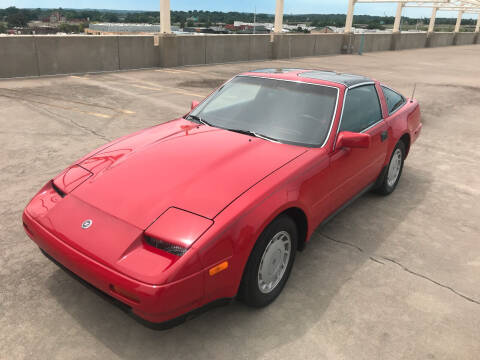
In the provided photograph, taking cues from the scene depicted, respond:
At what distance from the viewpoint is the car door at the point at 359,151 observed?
11.6 feet

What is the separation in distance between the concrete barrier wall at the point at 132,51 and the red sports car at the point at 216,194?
34.9ft

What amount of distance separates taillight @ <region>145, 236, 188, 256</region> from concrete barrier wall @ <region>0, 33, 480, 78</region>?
39.7ft

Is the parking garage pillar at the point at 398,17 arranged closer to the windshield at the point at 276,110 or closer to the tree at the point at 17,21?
the tree at the point at 17,21

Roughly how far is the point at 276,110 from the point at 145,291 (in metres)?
2.14

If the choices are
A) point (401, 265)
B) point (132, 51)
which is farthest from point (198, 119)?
point (132, 51)

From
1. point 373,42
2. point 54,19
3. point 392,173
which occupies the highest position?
point 54,19

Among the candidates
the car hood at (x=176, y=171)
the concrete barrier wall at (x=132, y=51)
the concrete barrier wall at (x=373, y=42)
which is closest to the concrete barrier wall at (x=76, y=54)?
the concrete barrier wall at (x=132, y=51)

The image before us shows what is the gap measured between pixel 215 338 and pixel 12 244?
212cm

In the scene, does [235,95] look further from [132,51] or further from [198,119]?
[132,51]

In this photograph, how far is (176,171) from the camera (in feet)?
9.55

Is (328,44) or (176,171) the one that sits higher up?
(328,44)

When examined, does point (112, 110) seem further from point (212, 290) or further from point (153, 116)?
point (212, 290)

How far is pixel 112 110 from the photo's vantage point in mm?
8648

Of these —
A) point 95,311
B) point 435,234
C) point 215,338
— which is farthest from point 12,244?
point 435,234
